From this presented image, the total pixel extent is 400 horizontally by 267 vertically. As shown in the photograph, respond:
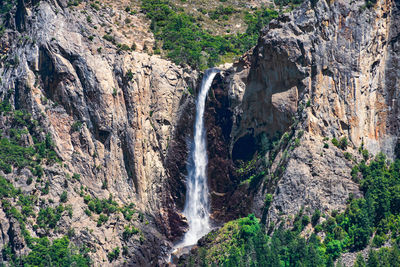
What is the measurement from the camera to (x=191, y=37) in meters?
142

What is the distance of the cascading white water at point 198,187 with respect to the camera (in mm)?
125812

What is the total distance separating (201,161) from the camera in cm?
12925

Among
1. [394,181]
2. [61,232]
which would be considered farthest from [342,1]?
[61,232]

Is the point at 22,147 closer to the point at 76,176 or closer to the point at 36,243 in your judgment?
the point at 76,176

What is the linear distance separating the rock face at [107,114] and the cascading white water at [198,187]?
4.54ft

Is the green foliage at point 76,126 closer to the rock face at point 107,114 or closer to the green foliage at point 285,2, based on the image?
the rock face at point 107,114

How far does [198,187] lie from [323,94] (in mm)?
21457

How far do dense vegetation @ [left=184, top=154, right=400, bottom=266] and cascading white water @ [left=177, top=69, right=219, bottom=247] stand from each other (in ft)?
27.4

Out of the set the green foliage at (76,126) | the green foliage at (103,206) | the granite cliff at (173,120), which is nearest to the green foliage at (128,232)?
the granite cliff at (173,120)

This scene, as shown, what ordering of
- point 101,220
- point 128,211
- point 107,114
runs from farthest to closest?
point 107,114 → point 128,211 → point 101,220

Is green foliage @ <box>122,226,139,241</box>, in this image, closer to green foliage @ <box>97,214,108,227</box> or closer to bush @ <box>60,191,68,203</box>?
green foliage @ <box>97,214,108,227</box>

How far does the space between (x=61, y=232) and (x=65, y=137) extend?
14.4 metres

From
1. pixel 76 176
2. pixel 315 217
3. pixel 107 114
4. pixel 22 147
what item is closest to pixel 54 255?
pixel 76 176

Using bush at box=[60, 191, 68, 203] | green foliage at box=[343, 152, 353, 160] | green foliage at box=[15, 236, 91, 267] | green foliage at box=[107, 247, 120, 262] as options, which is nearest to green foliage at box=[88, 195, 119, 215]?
bush at box=[60, 191, 68, 203]
